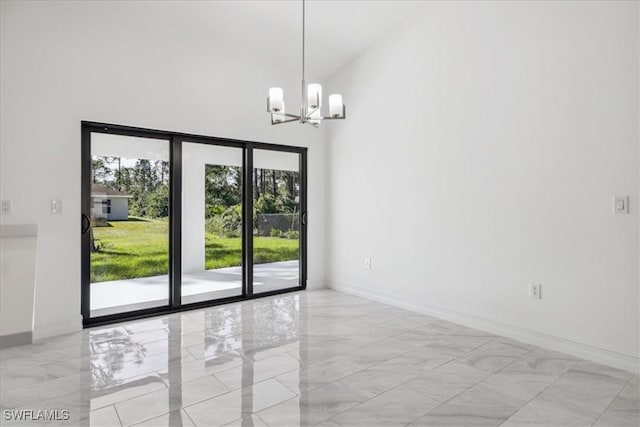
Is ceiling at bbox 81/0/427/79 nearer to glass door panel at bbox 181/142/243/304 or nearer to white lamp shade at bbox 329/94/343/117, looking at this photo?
glass door panel at bbox 181/142/243/304

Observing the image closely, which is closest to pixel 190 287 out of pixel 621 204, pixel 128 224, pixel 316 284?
pixel 128 224

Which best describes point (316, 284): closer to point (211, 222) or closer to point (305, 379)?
point (211, 222)

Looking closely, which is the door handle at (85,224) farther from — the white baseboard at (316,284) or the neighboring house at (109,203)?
the white baseboard at (316,284)

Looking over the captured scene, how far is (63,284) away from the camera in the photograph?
3.69 m

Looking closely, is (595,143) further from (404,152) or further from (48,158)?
(48,158)

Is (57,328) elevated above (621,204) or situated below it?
below

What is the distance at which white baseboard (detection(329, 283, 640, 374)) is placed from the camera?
2.92m

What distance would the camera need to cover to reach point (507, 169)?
11.7 ft

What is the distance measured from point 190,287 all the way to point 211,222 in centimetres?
83

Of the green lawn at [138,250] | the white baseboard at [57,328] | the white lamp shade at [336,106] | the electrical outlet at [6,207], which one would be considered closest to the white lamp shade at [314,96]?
the white lamp shade at [336,106]

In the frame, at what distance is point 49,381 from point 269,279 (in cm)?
289

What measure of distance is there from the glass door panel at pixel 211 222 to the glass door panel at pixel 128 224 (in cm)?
25

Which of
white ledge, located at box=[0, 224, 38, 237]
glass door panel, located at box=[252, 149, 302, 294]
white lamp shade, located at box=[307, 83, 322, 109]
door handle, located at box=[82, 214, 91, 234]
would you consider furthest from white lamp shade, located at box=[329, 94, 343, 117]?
white ledge, located at box=[0, 224, 38, 237]

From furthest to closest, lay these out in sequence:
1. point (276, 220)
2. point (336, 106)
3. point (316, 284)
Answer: point (316, 284) < point (276, 220) < point (336, 106)
